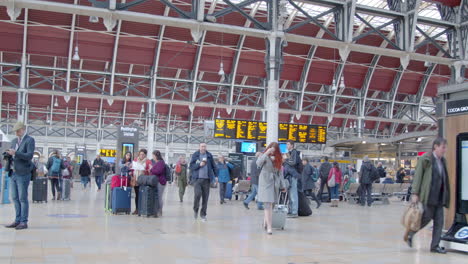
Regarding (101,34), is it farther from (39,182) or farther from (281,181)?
(281,181)

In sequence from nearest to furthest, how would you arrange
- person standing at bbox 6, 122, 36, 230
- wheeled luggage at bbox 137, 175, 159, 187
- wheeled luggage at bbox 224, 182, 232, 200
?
person standing at bbox 6, 122, 36, 230
wheeled luggage at bbox 137, 175, 159, 187
wheeled luggage at bbox 224, 182, 232, 200

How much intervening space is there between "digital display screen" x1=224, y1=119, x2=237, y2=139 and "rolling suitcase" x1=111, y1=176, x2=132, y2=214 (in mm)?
10904

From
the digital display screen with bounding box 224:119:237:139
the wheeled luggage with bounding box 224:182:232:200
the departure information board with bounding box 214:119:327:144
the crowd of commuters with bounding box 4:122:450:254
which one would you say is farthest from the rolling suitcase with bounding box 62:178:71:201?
the digital display screen with bounding box 224:119:237:139

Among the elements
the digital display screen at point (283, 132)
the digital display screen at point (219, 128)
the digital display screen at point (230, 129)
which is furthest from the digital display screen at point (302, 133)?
the digital display screen at point (219, 128)

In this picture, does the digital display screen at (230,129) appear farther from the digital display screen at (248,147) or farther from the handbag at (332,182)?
the handbag at (332,182)

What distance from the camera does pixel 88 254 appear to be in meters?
5.99

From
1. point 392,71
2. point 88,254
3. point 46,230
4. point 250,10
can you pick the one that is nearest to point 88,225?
point 46,230

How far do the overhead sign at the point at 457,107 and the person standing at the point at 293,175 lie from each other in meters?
4.38

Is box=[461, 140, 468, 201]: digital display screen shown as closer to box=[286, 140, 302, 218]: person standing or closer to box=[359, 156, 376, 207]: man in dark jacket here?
box=[286, 140, 302, 218]: person standing

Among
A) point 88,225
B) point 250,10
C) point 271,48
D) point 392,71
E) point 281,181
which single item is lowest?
point 88,225

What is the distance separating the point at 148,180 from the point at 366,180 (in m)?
8.35

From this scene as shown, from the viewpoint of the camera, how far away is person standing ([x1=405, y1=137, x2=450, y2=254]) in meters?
6.50

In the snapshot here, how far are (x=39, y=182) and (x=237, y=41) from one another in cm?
1853

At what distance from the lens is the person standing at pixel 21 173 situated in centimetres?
790
